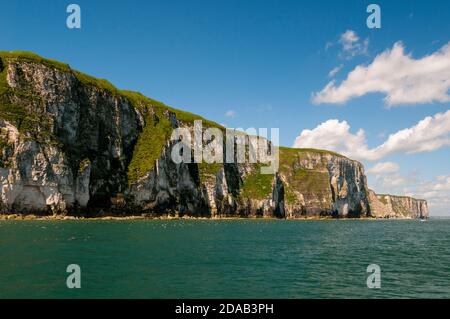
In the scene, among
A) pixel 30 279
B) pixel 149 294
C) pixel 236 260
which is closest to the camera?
pixel 149 294

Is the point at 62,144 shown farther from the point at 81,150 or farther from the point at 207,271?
the point at 207,271

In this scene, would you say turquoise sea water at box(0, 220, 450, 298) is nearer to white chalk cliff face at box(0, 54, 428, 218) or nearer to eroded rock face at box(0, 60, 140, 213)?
eroded rock face at box(0, 60, 140, 213)

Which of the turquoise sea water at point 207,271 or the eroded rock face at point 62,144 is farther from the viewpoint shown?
the eroded rock face at point 62,144

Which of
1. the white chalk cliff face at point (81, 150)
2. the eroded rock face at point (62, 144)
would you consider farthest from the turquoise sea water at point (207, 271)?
the white chalk cliff face at point (81, 150)

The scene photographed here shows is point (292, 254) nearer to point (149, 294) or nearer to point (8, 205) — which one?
point (149, 294)

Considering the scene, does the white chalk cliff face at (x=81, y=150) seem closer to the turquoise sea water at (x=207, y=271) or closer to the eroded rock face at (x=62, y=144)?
the eroded rock face at (x=62, y=144)

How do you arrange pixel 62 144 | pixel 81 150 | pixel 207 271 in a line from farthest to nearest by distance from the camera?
pixel 81 150 → pixel 62 144 → pixel 207 271

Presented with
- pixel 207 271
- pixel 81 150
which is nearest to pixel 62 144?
pixel 81 150

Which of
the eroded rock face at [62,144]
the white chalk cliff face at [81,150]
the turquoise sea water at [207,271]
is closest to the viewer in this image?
the turquoise sea water at [207,271]

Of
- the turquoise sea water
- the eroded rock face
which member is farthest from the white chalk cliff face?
the turquoise sea water

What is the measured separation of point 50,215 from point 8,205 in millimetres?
13907

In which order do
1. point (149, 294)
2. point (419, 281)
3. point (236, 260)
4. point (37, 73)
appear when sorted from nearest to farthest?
1. point (149, 294)
2. point (419, 281)
3. point (236, 260)
4. point (37, 73)

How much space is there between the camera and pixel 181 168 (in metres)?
190
